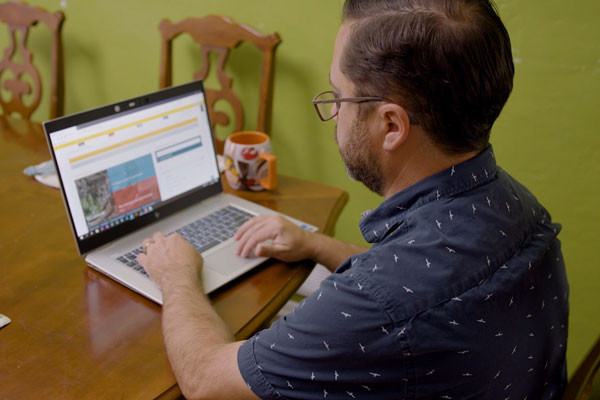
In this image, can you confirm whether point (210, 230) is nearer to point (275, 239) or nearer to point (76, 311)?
point (275, 239)

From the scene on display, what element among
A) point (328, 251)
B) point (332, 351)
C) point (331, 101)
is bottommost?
point (328, 251)

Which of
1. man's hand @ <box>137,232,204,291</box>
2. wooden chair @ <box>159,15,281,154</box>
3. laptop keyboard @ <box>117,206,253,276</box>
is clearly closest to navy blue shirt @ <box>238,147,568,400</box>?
man's hand @ <box>137,232,204,291</box>

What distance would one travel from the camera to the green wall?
1512 millimetres

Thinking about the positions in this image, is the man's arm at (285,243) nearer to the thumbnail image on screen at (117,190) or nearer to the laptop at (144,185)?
the laptop at (144,185)

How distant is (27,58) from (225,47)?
0.81 m

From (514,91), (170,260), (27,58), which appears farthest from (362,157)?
(27,58)

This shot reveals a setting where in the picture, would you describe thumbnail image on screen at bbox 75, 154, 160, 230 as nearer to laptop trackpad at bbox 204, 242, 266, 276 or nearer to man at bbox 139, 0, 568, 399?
laptop trackpad at bbox 204, 242, 266, 276

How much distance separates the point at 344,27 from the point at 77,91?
1909 millimetres

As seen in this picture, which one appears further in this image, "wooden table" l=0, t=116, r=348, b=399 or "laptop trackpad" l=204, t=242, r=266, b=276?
"laptop trackpad" l=204, t=242, r=266, b=276

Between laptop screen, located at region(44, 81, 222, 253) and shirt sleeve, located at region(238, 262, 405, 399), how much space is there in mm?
529

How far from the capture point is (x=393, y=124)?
0.84 metres

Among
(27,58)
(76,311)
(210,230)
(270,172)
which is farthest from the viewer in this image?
(27,58)

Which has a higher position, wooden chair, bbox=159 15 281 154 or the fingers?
wooden chair, bbox=159 15 281 154

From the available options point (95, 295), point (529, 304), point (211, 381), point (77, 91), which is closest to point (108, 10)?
point (77, 91)
